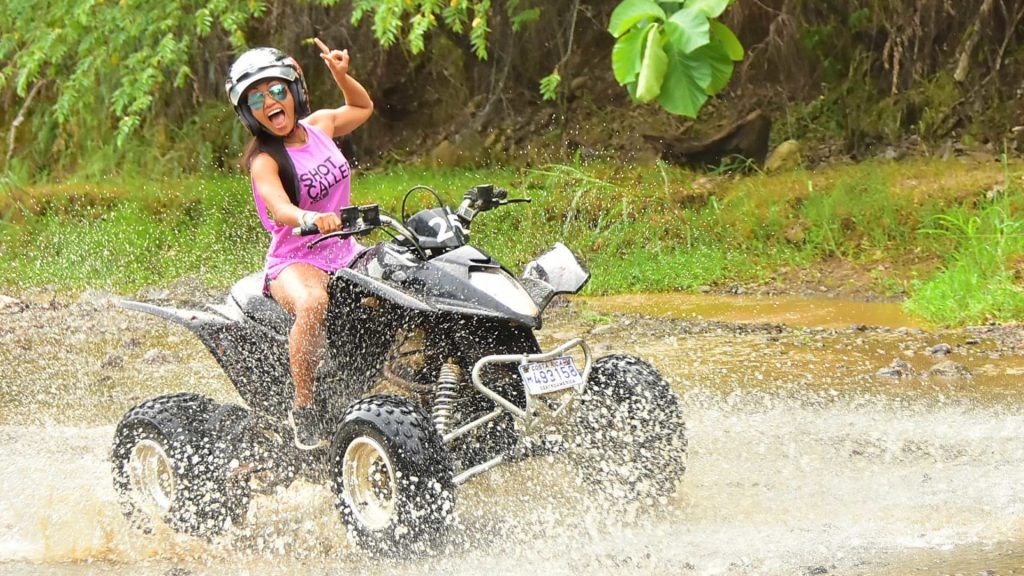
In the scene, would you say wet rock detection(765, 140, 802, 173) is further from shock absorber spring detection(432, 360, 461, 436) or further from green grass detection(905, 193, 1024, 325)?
shock absorber spring detection(432, 360, 461, 436)

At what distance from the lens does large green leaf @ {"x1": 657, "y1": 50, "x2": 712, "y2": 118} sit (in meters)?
9.42

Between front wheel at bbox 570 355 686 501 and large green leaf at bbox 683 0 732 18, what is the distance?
173 inches

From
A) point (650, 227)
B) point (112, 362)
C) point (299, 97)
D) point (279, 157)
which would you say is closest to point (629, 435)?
point (279, 157)

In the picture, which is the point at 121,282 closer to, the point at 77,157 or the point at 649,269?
the point at 77,157

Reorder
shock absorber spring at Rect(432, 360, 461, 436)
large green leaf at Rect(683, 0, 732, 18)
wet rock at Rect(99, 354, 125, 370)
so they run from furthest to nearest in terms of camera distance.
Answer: large green leaf at Rect(683, 0, 732, 18) < wet rock at Rect(99, 354, 125, 370) < shock absorber spring at Rect(432, 360, 461, 436)

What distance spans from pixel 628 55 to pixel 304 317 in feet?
16.6

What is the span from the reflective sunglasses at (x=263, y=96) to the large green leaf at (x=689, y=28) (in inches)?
175

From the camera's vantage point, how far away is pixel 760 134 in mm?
12000

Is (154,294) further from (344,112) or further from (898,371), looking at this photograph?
(898,371)

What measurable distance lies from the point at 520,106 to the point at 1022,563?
9.98 metres

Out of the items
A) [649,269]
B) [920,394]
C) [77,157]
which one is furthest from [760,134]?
[77,157]

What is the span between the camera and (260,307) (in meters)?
5.06

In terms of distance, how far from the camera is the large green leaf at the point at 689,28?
8781mm

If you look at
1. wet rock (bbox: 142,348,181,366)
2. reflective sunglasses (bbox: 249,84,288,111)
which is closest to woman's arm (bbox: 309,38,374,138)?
reflective sunglasses (bbox: 249,84,288,111)
